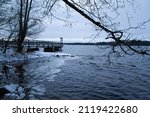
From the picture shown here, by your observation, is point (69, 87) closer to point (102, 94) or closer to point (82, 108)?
point (102, 94)

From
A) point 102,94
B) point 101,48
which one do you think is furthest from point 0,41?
point 101,48

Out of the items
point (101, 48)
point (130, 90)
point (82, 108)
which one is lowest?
point (130, 90)

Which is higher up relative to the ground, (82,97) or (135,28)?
(135,28)

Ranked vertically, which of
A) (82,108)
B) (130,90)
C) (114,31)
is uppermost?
(114,31)

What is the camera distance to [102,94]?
15688 millimetres

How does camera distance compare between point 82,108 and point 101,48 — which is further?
point 82,108

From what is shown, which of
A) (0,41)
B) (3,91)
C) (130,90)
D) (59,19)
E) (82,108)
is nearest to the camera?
(82,108)

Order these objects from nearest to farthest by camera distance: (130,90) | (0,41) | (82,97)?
(82,97), (130,90), (0,41)

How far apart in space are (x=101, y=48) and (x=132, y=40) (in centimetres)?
69

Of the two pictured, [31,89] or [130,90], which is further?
[130,90]

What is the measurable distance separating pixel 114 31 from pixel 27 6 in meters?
30.7

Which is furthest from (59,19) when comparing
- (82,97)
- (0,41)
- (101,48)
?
(0,41)

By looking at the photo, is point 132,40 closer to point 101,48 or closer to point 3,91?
point 101,48

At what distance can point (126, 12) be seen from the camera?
20.0 ft
